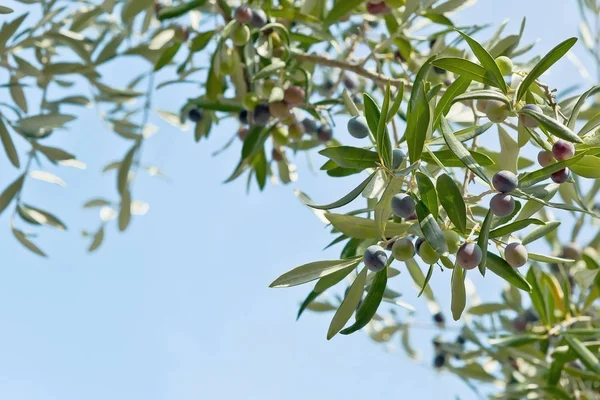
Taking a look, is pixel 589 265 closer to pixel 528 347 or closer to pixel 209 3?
pixel 528 347

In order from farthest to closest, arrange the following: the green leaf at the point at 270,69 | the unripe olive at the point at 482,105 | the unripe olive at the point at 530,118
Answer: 1. the green leaf at the point at 270,69
2. the unripe olive at the point at 482,105
3. the unripe olive at the point at 530,118

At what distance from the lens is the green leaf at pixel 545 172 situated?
47.3 inches

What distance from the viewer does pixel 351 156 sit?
133 cm

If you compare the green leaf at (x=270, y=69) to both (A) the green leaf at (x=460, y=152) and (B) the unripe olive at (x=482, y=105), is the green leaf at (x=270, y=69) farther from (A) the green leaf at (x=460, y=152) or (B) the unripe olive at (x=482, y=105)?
(A) the green leaf at (x=460, y=152)

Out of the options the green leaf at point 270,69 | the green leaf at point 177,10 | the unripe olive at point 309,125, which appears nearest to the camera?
the green leaf at point 270,69

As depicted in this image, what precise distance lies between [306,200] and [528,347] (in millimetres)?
1219

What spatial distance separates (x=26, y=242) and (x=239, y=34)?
39.8 inches

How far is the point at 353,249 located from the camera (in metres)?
1.62

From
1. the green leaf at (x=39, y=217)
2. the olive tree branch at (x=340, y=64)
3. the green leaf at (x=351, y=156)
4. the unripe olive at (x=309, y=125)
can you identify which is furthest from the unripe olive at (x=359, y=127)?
the green leaf at (x=39, y=217)

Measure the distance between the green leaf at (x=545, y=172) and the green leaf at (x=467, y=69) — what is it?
171mm

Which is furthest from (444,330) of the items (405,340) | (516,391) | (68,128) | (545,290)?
(68,128)

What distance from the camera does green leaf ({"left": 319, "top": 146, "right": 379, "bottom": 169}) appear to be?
1.30 meters

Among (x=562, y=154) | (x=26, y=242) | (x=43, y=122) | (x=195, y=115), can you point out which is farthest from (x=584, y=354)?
(x=26, y=242)

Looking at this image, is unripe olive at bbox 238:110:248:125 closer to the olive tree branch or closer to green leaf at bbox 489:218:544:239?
the olive tree branch
